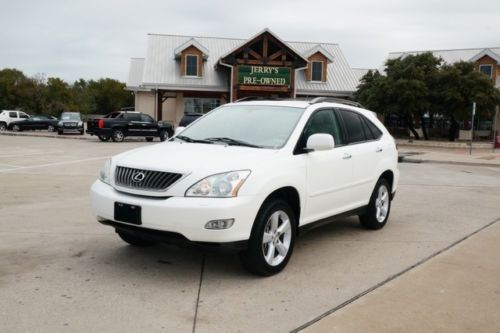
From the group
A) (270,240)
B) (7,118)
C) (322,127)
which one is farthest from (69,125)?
(270,240)

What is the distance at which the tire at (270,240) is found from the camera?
15.3 feet

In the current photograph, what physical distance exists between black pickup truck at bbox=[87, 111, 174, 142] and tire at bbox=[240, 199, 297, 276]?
23345 mm

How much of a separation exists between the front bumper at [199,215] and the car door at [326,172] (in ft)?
3.45

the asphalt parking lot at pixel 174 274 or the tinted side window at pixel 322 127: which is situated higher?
the tinted side window at pixel 322 127

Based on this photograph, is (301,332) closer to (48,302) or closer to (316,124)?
(48,302)

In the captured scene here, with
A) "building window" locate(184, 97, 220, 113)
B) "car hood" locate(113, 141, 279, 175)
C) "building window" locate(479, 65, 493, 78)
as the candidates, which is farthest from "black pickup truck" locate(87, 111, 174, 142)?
"building window" locate(479, 65, 493, 78)

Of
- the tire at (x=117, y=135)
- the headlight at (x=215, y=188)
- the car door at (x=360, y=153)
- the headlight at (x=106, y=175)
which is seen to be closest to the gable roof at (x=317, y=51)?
the tire at (x=117, y=135)

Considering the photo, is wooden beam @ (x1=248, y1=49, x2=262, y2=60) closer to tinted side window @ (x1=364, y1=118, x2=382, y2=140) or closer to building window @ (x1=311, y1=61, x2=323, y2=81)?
building window @ (x1=311, y1=61, x2=323, y2=81)

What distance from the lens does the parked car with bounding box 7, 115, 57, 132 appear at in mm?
37062

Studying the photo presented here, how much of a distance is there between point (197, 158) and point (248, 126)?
1091 millimetres

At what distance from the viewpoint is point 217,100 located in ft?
117

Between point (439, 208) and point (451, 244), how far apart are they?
2.68 meters

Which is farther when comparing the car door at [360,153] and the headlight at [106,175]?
the car door at [360,153]

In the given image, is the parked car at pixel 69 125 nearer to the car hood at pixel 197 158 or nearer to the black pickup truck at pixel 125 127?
the black pickup truck at pixel 125 127
